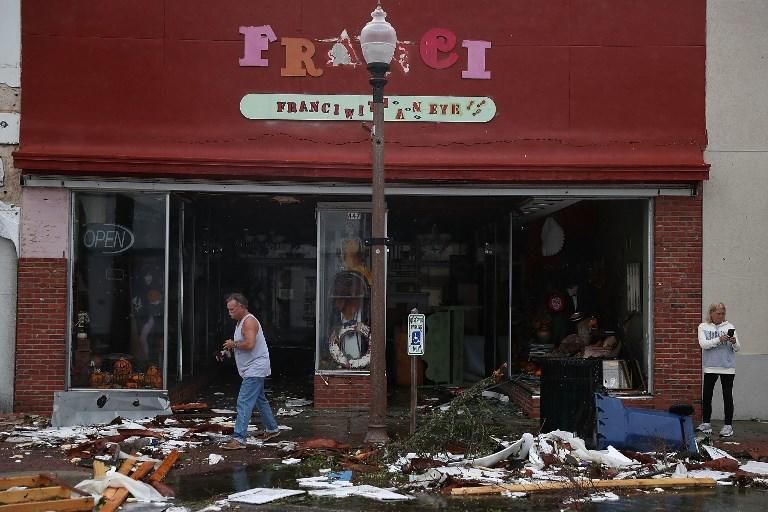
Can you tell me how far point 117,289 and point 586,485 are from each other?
7.33 meters

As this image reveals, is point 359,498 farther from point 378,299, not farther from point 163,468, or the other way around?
point 378,299

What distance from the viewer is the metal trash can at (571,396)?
10.7 meters

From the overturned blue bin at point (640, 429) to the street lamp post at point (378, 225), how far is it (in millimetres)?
2400

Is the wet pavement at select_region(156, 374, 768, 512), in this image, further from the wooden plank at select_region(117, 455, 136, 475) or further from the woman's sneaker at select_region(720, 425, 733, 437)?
the woman's sneaker at select_region(720, 425, 733, 437)

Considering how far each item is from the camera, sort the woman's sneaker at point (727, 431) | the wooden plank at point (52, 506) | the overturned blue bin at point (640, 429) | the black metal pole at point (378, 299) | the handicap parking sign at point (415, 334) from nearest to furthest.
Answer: the wooden plank at point (52, 506) < the overturned blue bin at point (640, 429) < the black metal pole at point (378, 299) < the handicap parking sign at point (415, 334) < the woman's sneaker at point (727, 431)

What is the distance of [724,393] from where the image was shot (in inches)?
484

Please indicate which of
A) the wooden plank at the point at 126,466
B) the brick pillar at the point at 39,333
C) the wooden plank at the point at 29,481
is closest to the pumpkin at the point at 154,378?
the brick pillar at the point at 39,333

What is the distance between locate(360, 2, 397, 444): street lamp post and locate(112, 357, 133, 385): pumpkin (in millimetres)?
4319

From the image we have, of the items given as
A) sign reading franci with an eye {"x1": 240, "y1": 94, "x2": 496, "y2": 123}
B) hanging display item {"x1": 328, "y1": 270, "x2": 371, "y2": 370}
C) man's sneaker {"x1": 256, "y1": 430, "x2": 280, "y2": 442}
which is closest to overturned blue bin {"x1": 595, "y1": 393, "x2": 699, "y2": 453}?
man's sneaker {"x1": 256, "y1": 430, "x2": 280, "y2": 442}

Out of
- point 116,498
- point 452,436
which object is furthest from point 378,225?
point 116,498

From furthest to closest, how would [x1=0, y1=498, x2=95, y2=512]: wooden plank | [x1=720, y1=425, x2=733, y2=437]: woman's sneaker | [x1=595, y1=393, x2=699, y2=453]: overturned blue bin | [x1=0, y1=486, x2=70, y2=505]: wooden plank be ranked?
[x1=720, y1=425, x2=733, y2=437]: woman's sneaker < [x1=595, y1=393, x2=699, y2=453]: overturned blue bin < [x1=0, y1=486, x2=70, y2=505]: wooden plank < [x1=0, y1=498, x2=95, y2=512]: wooden plank

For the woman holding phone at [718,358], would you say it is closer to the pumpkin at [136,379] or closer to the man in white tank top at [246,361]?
the man in white tank top at [246,361]

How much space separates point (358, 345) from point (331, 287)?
944 millimetres

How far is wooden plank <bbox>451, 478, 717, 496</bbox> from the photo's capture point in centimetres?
884
